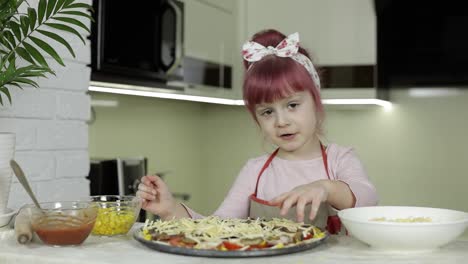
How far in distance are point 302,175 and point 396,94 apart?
1.82m

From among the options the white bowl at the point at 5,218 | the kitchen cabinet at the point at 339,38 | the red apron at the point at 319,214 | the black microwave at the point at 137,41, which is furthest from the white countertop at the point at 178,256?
the kitchen cabinet at the point at 339,38

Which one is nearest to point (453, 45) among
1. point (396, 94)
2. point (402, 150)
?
point (396, 94)

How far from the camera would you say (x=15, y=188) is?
1.73 meters

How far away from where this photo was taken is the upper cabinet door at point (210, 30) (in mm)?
2936

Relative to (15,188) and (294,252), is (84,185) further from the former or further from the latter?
(294,252)

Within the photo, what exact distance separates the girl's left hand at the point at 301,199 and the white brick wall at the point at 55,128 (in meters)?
0.96

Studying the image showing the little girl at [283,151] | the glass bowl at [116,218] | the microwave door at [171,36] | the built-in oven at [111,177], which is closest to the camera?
the glass bowl at [116,218]

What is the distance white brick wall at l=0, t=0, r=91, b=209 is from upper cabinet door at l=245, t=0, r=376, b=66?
146 centimetres

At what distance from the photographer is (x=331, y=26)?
3.17m

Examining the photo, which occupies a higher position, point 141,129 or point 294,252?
point 141,129

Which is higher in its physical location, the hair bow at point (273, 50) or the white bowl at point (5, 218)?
the hair bow at point (273, 50)

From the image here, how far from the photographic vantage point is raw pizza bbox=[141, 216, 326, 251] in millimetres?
960

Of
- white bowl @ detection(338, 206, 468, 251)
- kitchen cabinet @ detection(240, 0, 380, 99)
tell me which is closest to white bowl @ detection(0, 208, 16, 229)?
white bowl @ detection(338, 206, 468, 251)

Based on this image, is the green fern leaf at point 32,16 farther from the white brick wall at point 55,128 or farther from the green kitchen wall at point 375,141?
the green kitchen wall at point 375,141
